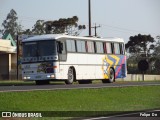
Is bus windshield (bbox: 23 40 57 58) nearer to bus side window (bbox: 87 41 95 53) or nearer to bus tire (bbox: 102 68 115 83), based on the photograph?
bus side window (bbox: 87 41 95 53)

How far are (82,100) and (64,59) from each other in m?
10.7

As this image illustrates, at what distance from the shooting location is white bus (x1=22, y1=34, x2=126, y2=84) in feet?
106

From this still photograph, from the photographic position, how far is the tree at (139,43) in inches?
4188

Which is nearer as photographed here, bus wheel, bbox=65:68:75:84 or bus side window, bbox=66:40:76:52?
bus wheel, bbox=65:68:75:84

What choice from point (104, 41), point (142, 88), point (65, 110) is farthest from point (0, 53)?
point (65, 110)

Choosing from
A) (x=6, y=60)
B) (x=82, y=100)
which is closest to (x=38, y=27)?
(x=6, y=60)

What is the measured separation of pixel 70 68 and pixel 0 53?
1422 inches

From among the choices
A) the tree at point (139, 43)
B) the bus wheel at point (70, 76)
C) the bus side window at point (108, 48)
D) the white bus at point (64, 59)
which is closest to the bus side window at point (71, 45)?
the white bus at point (64, 59)

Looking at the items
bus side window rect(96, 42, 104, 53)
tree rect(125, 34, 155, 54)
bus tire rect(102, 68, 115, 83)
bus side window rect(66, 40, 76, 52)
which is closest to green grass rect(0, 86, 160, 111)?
bus side window rect(66, 40, 76, 52)

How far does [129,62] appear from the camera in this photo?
344 feet

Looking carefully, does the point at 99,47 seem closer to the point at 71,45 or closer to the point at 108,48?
the point at 108,48

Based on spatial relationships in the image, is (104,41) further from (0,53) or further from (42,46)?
(0,53)

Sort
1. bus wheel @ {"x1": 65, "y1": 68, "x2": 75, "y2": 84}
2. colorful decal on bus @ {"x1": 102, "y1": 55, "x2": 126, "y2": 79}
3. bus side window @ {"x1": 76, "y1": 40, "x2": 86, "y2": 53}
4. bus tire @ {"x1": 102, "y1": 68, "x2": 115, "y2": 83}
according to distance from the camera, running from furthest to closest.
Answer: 1. bus tire @ {"x1": 102, "y1": 68, "x2": 115, "y2": 83}
2. colorful decal on bus @ {"x1": 102, "y1": 55, "x2": 126, "y2": 79}
3. bus side window @ {"x1": 76, "y1": 40, "x2": 86, "y2": 53}
4. bus wheel @ {"x1": 65, "y1": 68, "x2": 75, "y2": 84}

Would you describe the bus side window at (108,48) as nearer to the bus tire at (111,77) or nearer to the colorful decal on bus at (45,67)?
the bus tire at (111,77)
